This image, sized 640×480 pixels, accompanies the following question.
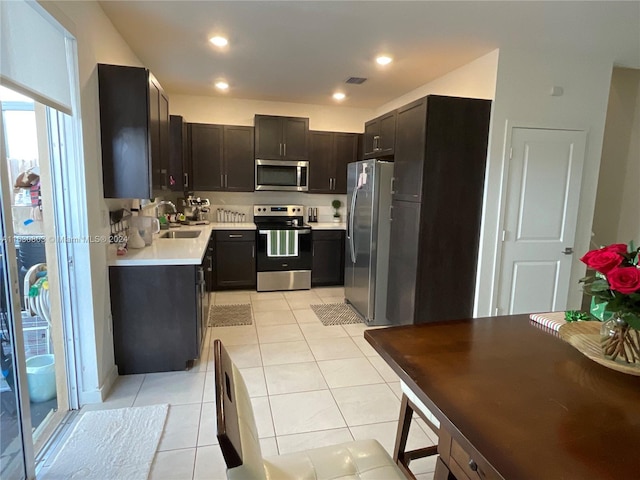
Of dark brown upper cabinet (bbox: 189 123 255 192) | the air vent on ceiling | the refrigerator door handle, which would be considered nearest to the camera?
the air vent on ceiling

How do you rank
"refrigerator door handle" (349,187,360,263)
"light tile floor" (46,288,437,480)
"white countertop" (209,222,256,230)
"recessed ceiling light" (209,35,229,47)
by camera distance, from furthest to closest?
"white countertop" (209,222,256,230)
"refrigerator door handle" (349,187,360,263)
"recessed ceiling light" (209,35,229,47)
"light tile floor" (46,288,437,480)

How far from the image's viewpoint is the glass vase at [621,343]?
1.20 m

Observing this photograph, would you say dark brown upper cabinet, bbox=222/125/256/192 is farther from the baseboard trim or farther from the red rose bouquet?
the red rose bouquet

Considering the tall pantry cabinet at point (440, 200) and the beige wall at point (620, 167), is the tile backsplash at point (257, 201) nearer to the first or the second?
the tall pantry cabinet at point (440, 200)

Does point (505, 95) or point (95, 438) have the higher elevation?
point (505, 95)

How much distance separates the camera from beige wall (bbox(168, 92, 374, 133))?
4891 mm

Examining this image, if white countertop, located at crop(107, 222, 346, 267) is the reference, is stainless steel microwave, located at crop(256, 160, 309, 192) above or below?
above

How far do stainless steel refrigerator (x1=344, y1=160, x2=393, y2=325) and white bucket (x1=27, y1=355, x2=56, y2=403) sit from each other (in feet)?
8.81

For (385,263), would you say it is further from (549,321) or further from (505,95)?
(549,321)

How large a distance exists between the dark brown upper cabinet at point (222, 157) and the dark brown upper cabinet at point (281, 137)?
158 mm

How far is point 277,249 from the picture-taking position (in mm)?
4773

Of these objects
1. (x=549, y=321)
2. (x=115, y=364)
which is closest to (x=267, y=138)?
(x=115, y=364)

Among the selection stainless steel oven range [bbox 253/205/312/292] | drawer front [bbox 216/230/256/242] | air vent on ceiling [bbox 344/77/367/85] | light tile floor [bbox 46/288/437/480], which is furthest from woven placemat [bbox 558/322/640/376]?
drawer front [bbox 216/230/256/242]

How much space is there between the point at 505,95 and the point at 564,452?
2972 mm
